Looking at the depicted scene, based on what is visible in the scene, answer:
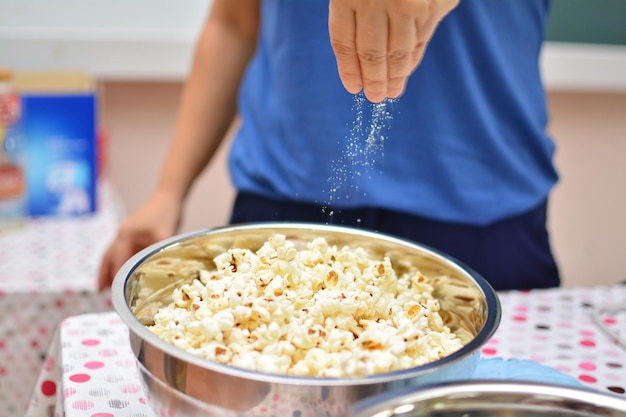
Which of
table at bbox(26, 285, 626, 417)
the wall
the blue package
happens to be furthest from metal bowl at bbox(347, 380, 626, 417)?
the wall

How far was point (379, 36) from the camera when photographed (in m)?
0.54

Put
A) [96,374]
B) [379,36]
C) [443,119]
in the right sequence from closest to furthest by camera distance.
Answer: [379,36] → [96,374] → [443,119]

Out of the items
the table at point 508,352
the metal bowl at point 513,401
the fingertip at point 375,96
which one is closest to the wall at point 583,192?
the table at point 508,352

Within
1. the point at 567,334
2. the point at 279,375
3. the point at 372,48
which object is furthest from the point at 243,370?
the point at 567,334

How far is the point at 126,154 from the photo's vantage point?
2119mm

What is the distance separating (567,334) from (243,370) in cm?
56

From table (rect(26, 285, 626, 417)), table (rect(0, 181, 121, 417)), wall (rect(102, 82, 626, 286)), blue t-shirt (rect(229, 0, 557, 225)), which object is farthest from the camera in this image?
wall (rect(102, 82, 626, 286))

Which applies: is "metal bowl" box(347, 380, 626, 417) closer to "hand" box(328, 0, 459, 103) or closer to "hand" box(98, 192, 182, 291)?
"hand" box(328, 0, 459, 103)

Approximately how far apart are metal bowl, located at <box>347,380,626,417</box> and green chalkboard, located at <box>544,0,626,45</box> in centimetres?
214

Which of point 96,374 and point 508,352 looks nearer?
point 96,374

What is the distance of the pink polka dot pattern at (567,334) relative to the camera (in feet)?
2.48

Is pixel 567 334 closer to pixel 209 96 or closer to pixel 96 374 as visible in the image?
pixel 96 374

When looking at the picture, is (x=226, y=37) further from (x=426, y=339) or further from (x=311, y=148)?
(x=426, y=339)

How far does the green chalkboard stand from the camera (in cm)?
232
